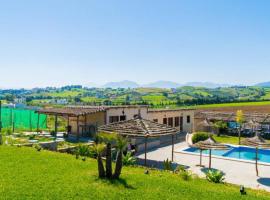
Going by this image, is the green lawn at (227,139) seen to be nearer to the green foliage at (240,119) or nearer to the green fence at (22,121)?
the green foliage at (240,119)

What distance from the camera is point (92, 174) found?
560 inches

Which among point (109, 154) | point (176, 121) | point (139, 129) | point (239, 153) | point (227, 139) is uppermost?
point (139, 129)

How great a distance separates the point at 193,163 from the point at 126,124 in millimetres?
5455

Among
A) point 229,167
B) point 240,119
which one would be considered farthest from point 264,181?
point 240,119

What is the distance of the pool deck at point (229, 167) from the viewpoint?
56.4 ft

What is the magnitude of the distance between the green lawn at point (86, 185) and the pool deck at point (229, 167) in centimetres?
316

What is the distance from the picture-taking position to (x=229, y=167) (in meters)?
20.9

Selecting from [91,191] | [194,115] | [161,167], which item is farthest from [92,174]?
[194,115]

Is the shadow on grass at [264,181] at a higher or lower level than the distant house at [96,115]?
lower

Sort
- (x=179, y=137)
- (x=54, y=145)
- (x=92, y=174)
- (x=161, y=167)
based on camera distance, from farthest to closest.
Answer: (x=179, y=137) < (x=54, y=145) < (x=161, y=167) < (x=92, y=174)

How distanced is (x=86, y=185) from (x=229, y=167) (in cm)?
1179

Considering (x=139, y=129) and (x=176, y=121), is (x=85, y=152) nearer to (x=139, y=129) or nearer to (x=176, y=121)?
(x=139, y=129)

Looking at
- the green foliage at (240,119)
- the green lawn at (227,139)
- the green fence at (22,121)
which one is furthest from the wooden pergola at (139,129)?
the green foliage at (240,119)

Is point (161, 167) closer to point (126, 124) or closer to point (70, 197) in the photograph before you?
point (126, 124)
